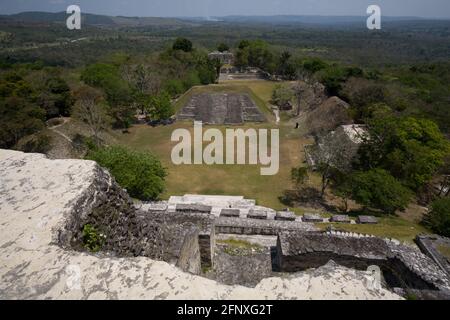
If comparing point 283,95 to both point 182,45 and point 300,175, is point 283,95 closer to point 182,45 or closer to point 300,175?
point 300,175

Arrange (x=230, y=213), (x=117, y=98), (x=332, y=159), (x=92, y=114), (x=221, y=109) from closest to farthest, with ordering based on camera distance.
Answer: (x=230, y=213) → (x=332, y=159) → (x=92, y=114) → (x=117, y=98) → (x=221, y=109)

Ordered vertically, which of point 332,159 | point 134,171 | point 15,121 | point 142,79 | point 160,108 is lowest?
point 134,171

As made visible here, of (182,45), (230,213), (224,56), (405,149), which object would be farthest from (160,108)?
(224,56)

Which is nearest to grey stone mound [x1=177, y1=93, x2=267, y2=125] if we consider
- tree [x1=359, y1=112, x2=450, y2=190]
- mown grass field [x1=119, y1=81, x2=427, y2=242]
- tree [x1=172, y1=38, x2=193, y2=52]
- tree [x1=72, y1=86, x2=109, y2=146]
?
mown grass field [x1=119, y1=81, x2=427, y2=242]

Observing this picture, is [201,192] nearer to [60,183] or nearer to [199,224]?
[199,224]

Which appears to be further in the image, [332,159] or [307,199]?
[307,199]

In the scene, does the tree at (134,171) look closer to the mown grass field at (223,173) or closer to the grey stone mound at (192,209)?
the mown grass field at (223,173)

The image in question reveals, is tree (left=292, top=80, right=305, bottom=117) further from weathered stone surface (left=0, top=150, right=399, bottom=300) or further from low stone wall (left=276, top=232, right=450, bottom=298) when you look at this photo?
weathered stone surface (left=0, top=150, right=399, bottom=300)
